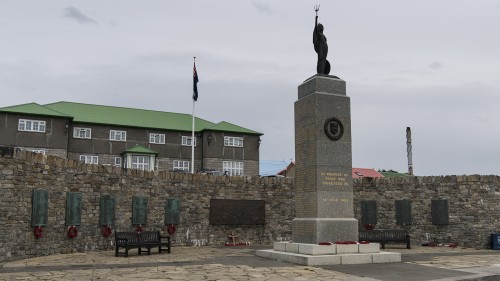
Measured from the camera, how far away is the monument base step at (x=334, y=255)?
1105cm

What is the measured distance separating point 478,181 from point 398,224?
358cm

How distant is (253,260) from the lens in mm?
11977

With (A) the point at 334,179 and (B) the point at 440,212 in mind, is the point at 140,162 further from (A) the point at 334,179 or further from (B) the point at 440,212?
(A) the point at 334,179

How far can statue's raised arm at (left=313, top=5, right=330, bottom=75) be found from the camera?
44.4 ft

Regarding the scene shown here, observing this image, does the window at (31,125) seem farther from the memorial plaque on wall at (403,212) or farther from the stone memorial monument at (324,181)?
the stone memorial monument at (324,181)

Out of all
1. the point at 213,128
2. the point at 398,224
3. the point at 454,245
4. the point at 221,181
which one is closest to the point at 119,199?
the point at 221,181

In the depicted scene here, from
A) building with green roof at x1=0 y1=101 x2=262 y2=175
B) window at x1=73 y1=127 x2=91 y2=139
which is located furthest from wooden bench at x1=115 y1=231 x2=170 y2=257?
window at x1=73 y1=127 x2=91 y2=139

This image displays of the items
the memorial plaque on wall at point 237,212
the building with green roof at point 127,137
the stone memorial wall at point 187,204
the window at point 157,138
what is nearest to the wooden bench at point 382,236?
the stone memorial wall at point 187,204

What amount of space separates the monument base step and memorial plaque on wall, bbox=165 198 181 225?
5918 millimetres

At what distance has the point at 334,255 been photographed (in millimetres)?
11281

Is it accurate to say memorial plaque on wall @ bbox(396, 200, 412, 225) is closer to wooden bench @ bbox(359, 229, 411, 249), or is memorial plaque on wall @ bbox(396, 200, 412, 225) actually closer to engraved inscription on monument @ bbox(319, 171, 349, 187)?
wooden bench @ bbox(359, 229, 411, 249)

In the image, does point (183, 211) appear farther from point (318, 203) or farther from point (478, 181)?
point (478, 181)

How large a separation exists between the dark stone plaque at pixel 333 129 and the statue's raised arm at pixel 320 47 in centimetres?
166

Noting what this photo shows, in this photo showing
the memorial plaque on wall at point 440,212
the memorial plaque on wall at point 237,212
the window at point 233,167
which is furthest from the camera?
the window at point 233,167
